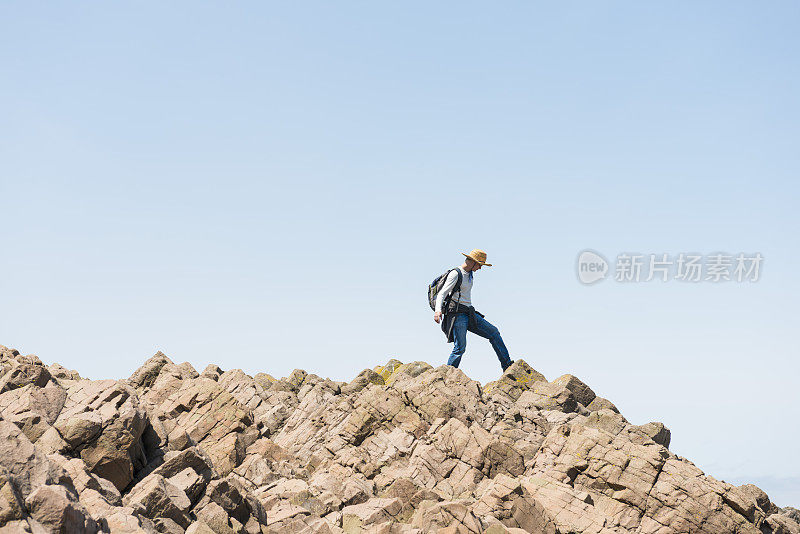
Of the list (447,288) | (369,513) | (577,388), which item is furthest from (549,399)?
(369,513)

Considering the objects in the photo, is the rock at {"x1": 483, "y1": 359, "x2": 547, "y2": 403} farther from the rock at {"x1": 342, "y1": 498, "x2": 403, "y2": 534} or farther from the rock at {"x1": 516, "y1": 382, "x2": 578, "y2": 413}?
the rock at {"x1": 342, "y1": 498, "x2": 403, "y2": 534}

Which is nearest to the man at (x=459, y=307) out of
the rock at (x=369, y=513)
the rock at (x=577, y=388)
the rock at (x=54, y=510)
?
the rock at (x=577, y=388)

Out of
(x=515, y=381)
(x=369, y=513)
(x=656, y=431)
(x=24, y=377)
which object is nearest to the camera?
(x=369, y=513)

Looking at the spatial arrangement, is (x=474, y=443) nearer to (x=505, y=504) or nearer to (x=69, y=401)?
(x=505, y=504)

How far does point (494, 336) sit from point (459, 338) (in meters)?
2.22

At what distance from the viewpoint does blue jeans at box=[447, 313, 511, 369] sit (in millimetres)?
31078

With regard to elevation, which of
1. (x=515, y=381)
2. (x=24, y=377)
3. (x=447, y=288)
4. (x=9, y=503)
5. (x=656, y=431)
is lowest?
(x=9, y=503)

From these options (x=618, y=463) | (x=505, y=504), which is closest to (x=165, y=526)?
(x=505, y=504)

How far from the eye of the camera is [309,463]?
2575cm

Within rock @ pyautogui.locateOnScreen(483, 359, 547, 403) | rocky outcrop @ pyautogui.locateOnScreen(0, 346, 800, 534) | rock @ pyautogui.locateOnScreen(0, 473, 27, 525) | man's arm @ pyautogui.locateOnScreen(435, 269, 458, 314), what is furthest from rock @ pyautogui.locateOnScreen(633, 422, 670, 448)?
rock @ pyautogui.locateOnScreen(0, 473, 27, 525)

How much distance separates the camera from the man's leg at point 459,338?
3102 centimetres

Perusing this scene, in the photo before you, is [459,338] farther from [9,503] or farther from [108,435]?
[9,503]

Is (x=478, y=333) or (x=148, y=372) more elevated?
(x=478, y=333)

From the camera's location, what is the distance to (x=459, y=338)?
3112cm
